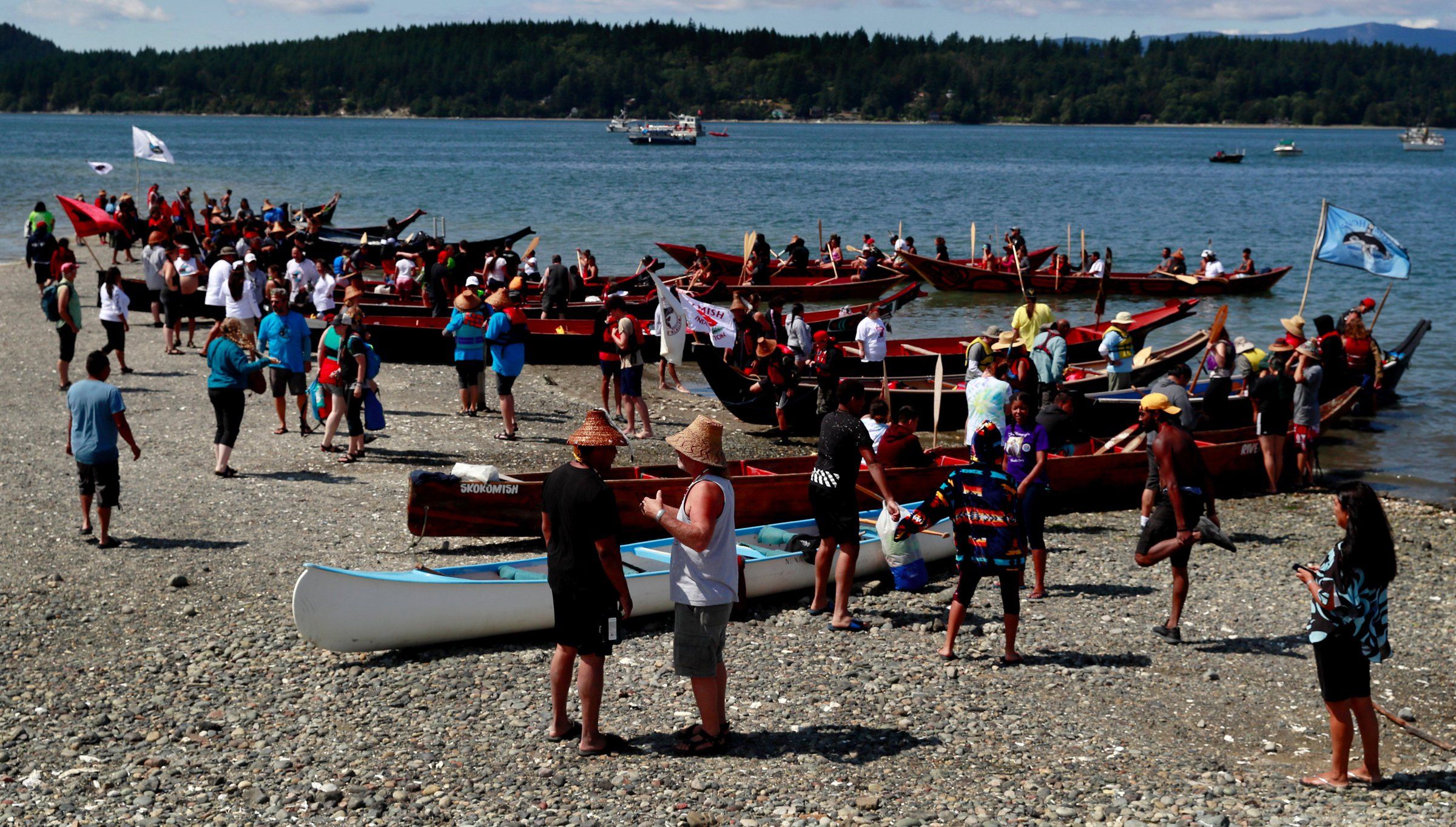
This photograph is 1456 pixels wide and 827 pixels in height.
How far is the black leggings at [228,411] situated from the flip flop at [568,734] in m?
6.41

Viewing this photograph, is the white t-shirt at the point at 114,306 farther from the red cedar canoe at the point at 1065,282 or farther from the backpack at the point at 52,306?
the red cedar canoe at the point at 1065,282

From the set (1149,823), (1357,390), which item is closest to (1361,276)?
(1357,390)

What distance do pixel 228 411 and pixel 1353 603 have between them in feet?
32.8

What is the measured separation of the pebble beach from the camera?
6.37 metres


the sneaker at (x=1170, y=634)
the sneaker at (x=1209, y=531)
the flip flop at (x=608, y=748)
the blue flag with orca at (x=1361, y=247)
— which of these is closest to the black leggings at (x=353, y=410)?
the flip flop at (x=608, y=748)

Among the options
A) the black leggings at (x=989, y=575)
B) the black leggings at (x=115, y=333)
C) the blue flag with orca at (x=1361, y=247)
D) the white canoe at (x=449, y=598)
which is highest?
the blue flag with orca at (x=1361, y=247)

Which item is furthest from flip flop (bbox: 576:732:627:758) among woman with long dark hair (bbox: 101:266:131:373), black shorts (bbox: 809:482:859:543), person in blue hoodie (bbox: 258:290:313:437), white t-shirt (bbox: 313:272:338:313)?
white t-shirt (bbox: 313:272:338:313)

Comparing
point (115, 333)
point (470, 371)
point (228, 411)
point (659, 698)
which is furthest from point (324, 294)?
point (659, 698)

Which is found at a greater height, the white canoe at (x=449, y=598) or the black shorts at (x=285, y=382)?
the black shorts at (x=285, y=382)

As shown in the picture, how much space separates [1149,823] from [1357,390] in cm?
1213

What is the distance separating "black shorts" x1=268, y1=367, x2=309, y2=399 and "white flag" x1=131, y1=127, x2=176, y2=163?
1761 cm

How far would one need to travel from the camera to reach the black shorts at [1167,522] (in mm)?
8281

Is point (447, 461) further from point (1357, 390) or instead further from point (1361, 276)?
point (1361, 276)

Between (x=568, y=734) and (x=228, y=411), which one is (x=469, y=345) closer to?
(x=228, y=411)
